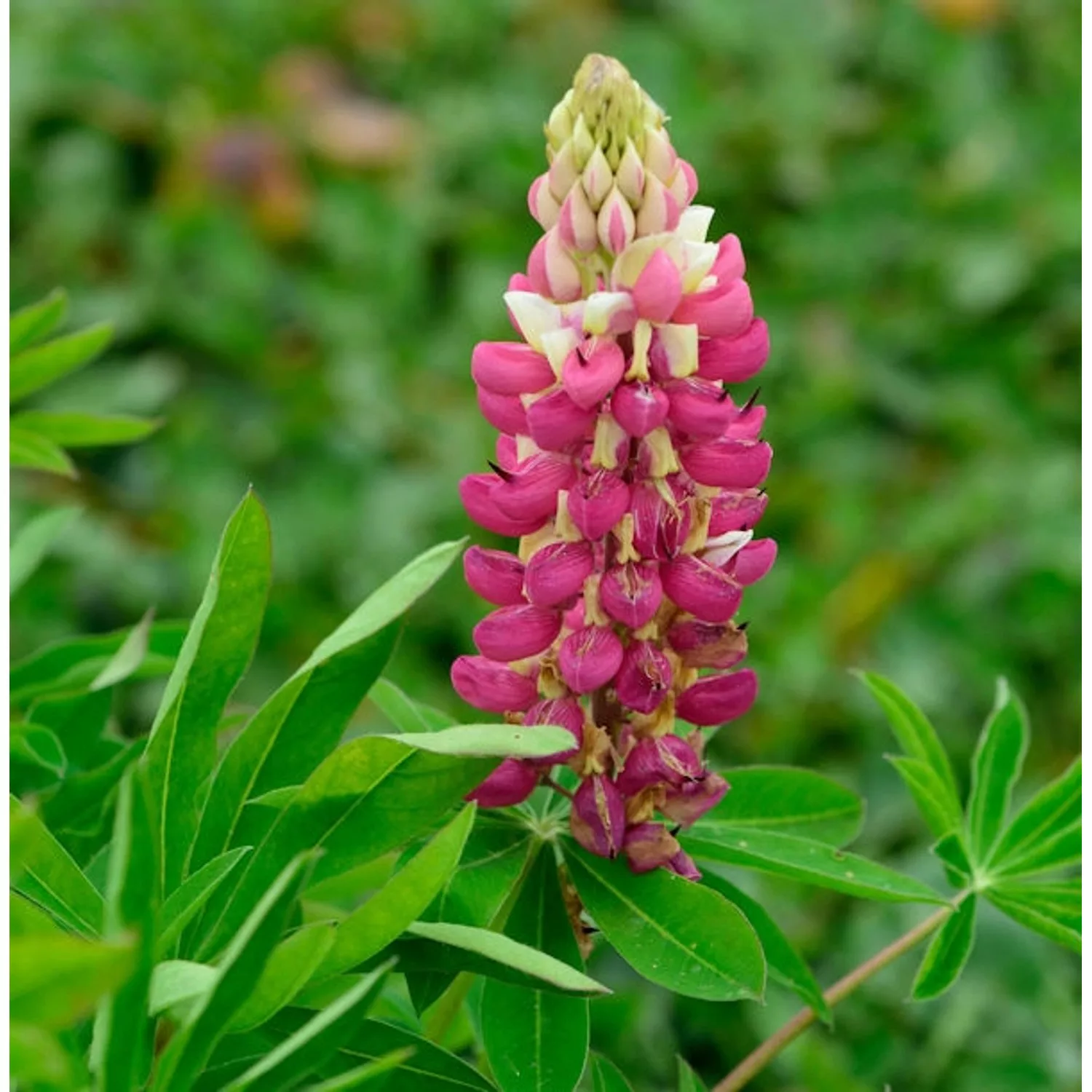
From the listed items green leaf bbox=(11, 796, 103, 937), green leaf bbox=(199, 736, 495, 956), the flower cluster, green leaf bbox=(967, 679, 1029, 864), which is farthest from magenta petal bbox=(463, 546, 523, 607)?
green leaf bbox=(967, 679, 1029, 864)

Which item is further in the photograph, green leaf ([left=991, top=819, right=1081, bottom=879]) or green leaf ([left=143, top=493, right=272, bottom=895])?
green leaf ([left=991, top=819, right=1081, bottom=879])

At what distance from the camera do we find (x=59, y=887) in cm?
68

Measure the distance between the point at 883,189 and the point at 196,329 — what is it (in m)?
1.08

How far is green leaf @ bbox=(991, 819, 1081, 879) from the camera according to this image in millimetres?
889

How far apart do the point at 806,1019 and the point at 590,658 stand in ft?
0.72

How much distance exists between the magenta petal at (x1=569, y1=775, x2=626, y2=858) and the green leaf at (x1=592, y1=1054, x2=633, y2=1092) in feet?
0.31

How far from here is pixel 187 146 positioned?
2605 mm

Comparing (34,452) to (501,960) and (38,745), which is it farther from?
(501,960)

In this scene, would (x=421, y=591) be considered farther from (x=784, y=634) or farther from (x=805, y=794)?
(x=784, y=634)

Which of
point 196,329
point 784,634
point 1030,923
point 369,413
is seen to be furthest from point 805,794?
point 196,329

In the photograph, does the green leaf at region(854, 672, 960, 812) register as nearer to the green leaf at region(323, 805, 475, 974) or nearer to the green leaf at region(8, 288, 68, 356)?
the green leaf at region(323, 805, 475, 974)

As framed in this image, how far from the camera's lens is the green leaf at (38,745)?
80 cm

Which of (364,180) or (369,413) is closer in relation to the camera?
(369,413)

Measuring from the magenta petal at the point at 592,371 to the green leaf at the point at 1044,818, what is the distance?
0.38 meters
